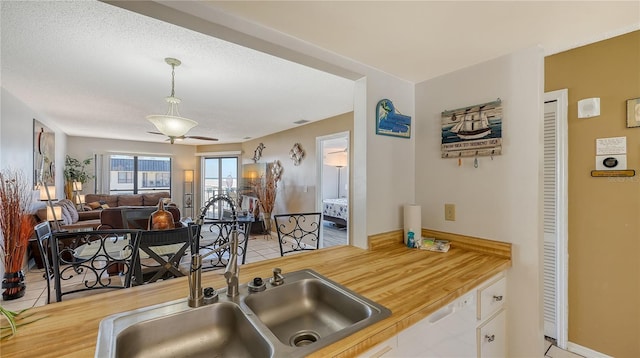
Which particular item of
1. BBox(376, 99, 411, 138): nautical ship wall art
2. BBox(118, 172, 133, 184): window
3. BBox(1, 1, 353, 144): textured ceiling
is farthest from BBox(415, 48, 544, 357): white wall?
BBox(118, 172, 133, 184): window

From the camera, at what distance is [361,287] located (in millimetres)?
1221

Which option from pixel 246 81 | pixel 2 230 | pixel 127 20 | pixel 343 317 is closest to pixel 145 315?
pixel 343 317

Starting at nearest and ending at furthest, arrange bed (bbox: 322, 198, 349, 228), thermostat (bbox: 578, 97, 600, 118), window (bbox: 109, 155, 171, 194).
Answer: thermostat (bbox: 578, 97, 600, 118) → bed (bbox: 322, 198, 349, 228) → window (bbox: 109, 155, 171, 194)

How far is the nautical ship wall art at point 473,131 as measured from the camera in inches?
66.5

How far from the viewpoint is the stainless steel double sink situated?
0.86m

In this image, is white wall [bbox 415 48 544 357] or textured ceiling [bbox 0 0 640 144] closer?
textured ceiling [bbox 0 0 640 144]

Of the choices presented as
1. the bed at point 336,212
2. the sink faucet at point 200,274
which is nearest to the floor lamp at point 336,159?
the bed at point 336,212

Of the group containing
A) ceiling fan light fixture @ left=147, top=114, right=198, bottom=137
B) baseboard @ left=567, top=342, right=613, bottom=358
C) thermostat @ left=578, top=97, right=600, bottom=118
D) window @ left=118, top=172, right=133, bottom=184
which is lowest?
baseboard @ left=567, top=342, right=613, bottom=358

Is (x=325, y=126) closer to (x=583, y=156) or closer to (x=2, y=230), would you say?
(x=583, y=156)

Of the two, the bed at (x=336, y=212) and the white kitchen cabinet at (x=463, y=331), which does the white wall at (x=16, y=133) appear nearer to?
the white kitchen cabinet at (x=463, y=331)

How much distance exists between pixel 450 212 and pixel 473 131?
0.60 metres

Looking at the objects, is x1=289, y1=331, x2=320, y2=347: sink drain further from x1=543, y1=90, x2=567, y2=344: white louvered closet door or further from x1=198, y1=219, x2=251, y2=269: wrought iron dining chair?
x1=543, y1=90, x2=567, y2=344: white louvered closet door

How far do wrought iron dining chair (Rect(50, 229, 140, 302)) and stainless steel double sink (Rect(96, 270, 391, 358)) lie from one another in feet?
2.81

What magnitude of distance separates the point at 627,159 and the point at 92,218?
26.1ft
